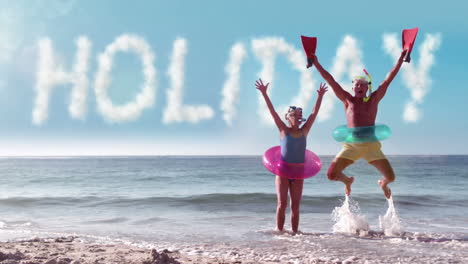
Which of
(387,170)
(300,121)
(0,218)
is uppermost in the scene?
(300,121)

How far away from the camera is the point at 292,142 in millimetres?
6570

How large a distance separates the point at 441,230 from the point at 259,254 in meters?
4.00

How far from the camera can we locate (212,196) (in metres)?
14.8

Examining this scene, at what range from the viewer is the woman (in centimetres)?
657

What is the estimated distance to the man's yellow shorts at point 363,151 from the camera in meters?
6.19

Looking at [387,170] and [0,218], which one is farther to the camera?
[0,218]

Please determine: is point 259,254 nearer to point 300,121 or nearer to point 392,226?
point 300,121

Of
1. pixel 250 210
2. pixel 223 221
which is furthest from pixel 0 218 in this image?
pixel 250 210

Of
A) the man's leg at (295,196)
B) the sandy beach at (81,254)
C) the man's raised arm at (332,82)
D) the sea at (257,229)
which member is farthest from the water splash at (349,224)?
the sandy beach at (81,254)

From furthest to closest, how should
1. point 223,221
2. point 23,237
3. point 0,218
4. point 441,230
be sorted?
point 0,218, point 223,221, point 441,230, point 23,237

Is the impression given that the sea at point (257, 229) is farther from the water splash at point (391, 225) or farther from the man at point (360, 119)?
the man at point (360, 119)

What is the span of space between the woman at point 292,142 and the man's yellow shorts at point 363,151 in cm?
67

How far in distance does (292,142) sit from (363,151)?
106cm

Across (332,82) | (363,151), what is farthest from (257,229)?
(332,82)
